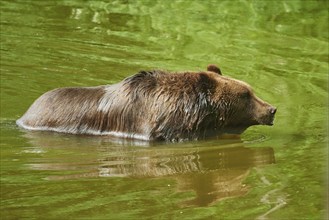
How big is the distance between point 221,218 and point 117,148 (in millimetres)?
3012

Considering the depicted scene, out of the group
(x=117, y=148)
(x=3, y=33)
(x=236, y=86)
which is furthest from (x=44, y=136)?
(x=3, y=33)

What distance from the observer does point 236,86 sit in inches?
428

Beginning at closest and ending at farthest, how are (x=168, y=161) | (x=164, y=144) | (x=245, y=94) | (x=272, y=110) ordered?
1. (x=168, y=161)
2. (x=164, y=144)
3. (x=272, y=110)
4. (x=245, y=94)

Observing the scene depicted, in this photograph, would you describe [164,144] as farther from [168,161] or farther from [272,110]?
[272,110]

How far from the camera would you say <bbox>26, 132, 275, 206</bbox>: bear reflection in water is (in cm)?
839

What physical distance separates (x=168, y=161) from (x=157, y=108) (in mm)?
1271

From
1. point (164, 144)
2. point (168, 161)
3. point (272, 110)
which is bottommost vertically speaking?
point (164, 144)

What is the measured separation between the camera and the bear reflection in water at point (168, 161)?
330 inches

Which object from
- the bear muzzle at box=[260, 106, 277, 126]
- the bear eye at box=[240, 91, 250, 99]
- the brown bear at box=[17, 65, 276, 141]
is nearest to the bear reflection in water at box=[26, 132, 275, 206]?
the brown bear at box=[17, 65, 276, 141]

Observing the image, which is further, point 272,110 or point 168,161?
point 272,110

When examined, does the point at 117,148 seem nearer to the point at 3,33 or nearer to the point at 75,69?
the point at 75,69

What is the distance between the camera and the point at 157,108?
1051 cm

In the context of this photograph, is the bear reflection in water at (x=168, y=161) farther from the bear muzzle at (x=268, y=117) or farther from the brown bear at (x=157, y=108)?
the bear muzzle at (x=268, y=117)

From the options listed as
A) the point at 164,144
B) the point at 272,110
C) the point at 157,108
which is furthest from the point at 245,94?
the point at 164,144
